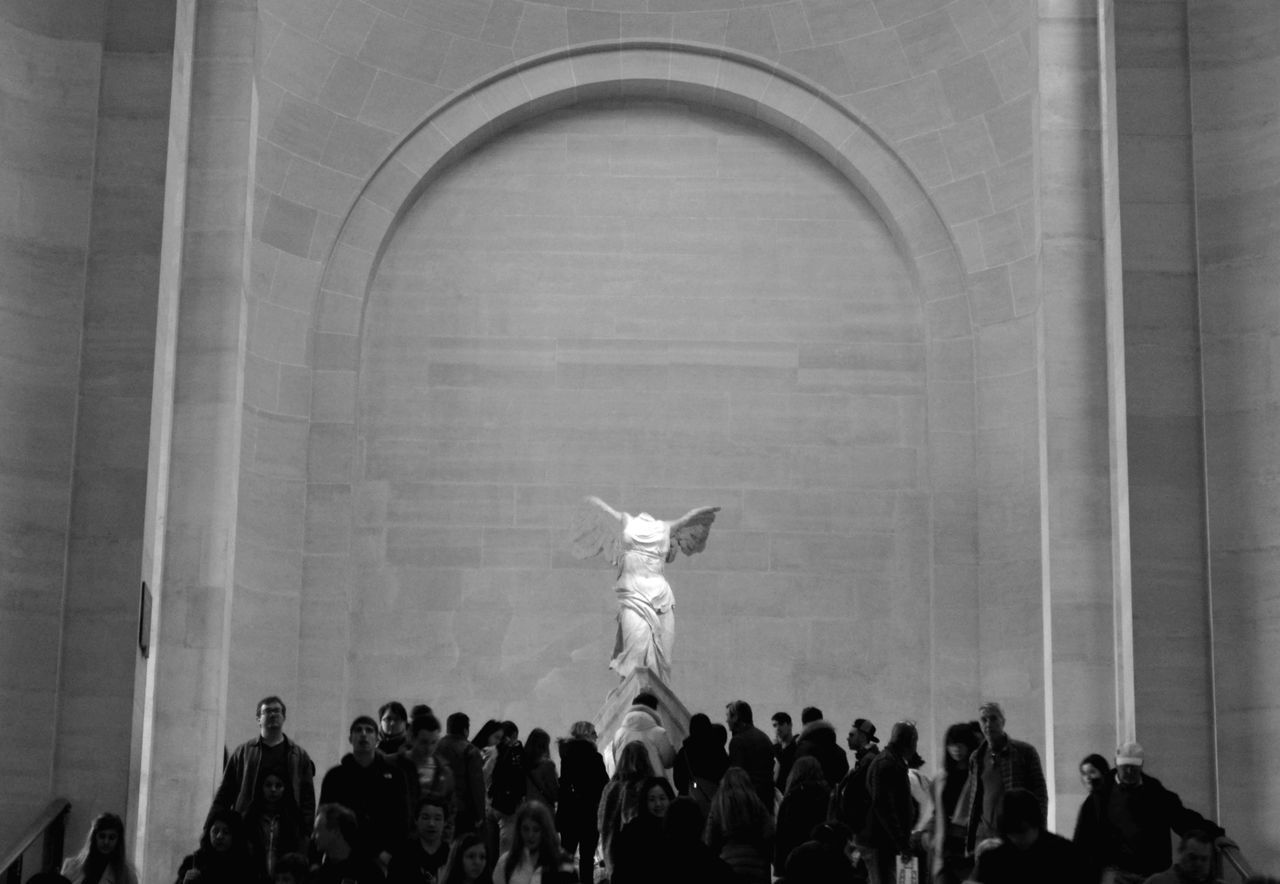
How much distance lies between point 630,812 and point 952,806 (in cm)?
224

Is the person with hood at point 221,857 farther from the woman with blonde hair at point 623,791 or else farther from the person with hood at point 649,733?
→ the person with hood at point 649,733

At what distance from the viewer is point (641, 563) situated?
23.2 metres

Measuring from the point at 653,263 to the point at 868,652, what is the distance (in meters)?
5.48

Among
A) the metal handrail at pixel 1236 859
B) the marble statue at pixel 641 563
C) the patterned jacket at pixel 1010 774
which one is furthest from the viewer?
the marble statue at pixel 641 563

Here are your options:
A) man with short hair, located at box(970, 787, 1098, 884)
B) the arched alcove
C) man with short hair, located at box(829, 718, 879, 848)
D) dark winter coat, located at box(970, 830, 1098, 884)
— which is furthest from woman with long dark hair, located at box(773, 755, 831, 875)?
the arched alcove

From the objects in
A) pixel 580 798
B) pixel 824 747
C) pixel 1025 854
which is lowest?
pixel 580 798

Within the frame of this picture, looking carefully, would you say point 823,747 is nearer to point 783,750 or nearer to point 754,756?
point 754,756

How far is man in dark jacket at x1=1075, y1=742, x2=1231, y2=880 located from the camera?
1318 centimetres

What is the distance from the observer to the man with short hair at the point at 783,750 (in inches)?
688

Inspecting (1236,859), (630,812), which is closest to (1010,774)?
(1236,859)

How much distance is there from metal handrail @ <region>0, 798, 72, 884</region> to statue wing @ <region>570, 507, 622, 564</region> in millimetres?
9376

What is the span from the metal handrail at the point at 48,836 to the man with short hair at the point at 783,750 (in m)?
5.22

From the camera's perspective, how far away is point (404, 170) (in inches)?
1057

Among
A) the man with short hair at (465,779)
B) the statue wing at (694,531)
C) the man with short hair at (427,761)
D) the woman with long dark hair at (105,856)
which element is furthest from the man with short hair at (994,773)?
the statue wing at (694,531)
